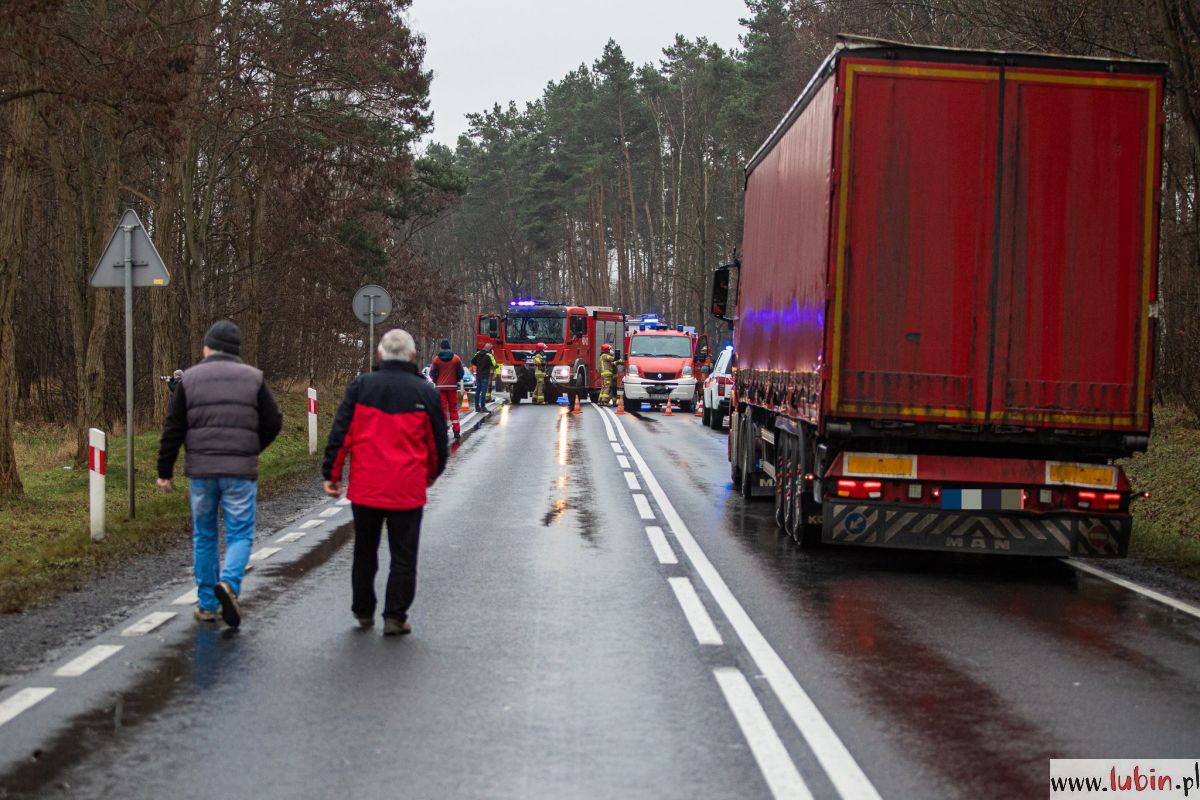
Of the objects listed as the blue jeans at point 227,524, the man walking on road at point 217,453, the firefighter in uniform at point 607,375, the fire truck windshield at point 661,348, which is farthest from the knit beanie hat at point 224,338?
the fire truck windshield at point 661,348

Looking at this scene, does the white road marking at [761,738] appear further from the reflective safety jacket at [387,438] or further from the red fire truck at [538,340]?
the red fire truck at [538,340]

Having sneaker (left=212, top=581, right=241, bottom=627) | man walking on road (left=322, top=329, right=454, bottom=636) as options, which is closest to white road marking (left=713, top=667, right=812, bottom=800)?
man walking on road (left=322, top=329, right=454, bottom=636)

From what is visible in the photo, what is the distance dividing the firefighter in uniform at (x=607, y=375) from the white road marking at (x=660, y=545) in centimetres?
2624

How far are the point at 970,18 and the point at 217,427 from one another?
43.6ft

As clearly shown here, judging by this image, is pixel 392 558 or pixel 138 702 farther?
pixel 392 558

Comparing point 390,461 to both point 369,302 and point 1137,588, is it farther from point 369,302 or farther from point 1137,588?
point 369,302

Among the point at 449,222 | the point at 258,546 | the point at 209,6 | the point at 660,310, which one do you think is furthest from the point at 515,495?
the point at 449,222

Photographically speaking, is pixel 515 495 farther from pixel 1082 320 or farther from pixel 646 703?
pixel 646 703

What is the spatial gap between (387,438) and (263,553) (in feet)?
13.2

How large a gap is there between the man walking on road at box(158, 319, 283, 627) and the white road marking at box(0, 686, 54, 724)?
1651 mm

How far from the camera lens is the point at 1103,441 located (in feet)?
34.5

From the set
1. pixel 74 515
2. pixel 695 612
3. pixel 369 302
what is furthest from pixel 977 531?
pixel 369 302

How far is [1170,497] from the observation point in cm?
1683

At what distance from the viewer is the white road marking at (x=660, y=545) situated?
1163cm
